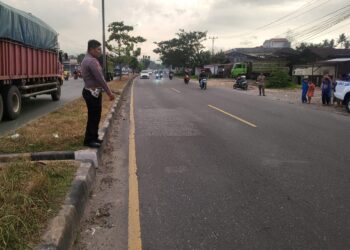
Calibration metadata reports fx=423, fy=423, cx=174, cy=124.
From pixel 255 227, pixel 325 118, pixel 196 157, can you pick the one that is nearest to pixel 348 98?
pixel 325 118

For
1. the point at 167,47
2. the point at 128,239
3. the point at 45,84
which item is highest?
the point at 167,47

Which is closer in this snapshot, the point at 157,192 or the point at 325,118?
the point at 157,192

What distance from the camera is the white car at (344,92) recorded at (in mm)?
17188

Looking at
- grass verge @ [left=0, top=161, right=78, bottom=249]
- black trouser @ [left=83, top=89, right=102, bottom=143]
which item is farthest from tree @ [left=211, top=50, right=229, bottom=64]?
grass verge @ [left=0, top=161, right=78, bottom=249]

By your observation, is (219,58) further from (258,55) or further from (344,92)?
(344,92)

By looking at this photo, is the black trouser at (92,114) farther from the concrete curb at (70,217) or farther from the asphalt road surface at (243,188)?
the concrete curb at (70,217)

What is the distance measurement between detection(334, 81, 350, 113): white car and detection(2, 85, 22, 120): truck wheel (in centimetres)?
1251

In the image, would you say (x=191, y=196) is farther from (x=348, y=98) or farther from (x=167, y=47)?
(x=167, y=47)

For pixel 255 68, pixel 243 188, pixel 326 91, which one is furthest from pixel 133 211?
pixel 255 68

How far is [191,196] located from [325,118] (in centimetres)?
1011

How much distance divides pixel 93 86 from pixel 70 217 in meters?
3.58

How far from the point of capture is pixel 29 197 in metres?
4.29

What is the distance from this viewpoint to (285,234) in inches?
167

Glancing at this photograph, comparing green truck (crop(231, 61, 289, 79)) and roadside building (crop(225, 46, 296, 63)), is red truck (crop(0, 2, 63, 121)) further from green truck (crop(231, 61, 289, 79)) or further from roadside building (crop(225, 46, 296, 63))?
roadside building (crop(225, 46, 296, 63))
